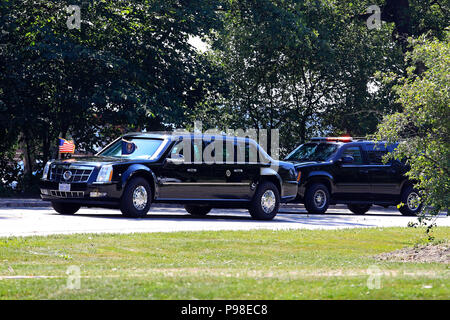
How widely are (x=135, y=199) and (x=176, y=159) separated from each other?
134 cm

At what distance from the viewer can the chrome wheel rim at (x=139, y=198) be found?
59.3 ft

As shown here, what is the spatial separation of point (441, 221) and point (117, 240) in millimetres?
11044

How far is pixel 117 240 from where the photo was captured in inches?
521

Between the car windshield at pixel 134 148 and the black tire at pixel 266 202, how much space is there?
2632mm

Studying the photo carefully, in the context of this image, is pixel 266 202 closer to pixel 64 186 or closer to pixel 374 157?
pixel 64 186

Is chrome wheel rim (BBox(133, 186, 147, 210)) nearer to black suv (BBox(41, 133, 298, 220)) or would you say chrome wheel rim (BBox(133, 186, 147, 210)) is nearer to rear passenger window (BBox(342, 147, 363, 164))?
black suv (BBox(41, 133, 298, 220))

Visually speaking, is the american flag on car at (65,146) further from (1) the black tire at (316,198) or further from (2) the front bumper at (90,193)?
(2) the front bumper at (90,193)

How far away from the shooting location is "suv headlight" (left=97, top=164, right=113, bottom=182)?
17812 millimetres

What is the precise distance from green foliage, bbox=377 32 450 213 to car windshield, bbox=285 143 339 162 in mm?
10769

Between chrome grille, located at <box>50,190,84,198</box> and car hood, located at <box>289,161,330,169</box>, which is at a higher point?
car hood, located at <box>289,161,330,169</box>

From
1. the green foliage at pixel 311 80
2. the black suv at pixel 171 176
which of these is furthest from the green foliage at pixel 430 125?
the green foliage at pixel 311 80

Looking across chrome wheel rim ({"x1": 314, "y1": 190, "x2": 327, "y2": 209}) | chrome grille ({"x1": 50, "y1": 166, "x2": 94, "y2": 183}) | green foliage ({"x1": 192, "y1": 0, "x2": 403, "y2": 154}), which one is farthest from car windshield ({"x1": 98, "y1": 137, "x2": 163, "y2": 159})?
green foliage ({"x1": 192, "y1": 0, "x2": 403, "y2": 154})

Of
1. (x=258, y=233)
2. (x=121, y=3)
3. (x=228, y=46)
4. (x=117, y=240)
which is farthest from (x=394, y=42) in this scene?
(x=117, y=240)

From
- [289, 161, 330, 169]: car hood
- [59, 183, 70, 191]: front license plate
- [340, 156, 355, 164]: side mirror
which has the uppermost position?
[340, 156, 355, 164]: side mirror
